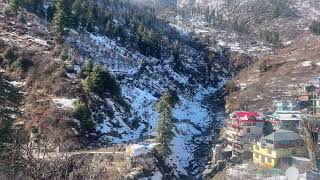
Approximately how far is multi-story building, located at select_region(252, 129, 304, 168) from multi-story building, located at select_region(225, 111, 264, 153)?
621cm

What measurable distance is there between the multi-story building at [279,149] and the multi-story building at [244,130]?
621cm

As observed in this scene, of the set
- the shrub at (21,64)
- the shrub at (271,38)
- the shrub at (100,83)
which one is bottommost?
the shrub at (100,83)

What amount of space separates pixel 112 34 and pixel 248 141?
49.9 metres

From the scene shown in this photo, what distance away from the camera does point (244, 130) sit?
177ft

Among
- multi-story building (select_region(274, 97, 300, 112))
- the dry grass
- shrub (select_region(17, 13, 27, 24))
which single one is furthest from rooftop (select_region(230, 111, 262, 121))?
shrub (select_region(17, 13, 27, 24))

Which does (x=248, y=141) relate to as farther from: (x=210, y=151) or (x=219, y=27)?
(x=219, y=27)

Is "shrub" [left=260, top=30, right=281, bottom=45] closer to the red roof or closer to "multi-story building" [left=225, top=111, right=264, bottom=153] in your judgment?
the red roof

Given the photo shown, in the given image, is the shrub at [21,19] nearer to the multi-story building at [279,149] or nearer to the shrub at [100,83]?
the shrub at [100,83]

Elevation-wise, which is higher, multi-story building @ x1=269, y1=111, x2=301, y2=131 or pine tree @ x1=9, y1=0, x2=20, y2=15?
pine tree @ x1=9, y1=0, x2=20, y2=15

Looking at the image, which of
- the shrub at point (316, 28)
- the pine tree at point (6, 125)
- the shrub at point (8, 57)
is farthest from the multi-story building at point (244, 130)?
the shrub at point (316, 28)

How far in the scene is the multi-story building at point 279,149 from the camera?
148ft

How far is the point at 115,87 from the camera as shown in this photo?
65.6 m

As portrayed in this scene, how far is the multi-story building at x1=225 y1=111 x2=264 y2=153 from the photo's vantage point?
53.2m

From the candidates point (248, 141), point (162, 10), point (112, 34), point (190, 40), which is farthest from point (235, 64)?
point (162, 10)
